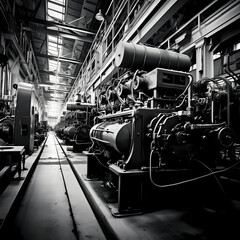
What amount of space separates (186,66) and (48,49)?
11.2m

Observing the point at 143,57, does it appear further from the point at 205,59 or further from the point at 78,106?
the point at 78,106

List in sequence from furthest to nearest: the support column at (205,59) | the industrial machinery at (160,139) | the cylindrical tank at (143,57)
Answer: the support column at (205,59), the cylindrical tank at (143,57), the industrial machinery at (160,139)

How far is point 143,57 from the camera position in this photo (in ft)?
8.05

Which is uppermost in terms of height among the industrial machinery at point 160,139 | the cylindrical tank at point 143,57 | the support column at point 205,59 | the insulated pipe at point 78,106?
the support column at point 205,59

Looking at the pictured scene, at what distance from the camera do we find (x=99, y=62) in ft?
25.8

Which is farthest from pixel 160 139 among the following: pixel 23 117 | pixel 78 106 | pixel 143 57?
pixel 78 106

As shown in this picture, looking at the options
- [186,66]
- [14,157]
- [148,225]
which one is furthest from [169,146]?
[14,157]

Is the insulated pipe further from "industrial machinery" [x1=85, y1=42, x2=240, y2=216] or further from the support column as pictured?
"industrial machinery" [x1=85, y1=42, x2=240, y2=216]

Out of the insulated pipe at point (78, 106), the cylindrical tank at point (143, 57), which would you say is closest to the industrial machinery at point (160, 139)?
the cylindrical tank at point (143, 57)

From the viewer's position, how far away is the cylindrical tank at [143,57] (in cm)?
Result: 240

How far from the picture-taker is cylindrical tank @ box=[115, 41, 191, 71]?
7.86 feet

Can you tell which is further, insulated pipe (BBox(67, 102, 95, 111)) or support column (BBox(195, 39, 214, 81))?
insulated pipe (BBox(67, 102, 95, 111))

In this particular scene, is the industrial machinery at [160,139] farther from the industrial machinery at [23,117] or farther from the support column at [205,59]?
the industrial machinery at [23,117]

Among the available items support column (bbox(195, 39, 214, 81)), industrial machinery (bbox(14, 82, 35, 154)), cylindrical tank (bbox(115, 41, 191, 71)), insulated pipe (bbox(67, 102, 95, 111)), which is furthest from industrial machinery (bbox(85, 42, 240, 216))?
insulated pipe (bbox(67, 102, 95, 111))
